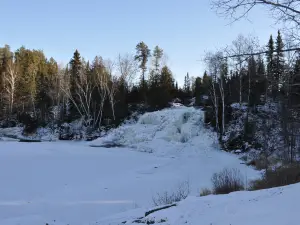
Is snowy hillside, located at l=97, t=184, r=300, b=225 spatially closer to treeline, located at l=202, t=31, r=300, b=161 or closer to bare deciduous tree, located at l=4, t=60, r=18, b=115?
treeline, located at l=202, t=31, r=300, b=161

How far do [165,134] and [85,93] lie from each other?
15710 mm

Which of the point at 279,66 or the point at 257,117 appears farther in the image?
the point at 257,117

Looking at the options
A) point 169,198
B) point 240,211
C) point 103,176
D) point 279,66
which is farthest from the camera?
point 103,176

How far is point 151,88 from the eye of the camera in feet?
126

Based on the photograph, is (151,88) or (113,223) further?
(151,88)

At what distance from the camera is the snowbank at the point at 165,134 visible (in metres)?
23.9

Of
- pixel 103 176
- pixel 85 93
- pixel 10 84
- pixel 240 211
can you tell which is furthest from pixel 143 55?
pixel 240 211

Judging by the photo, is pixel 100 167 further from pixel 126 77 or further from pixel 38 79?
pixel 38 79

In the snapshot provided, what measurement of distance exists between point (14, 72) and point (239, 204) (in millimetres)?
43526

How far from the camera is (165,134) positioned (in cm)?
2598

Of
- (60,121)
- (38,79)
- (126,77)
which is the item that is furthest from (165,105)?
(38,79)

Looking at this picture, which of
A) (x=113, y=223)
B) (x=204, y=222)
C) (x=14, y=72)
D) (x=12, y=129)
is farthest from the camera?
(x=14, y=72)

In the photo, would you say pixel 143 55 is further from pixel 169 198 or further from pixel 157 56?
pixel 169 198

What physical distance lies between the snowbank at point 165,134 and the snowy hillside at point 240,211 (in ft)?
57.3
